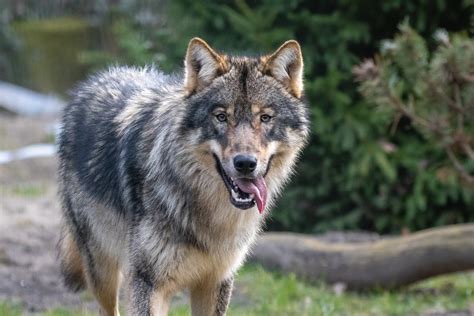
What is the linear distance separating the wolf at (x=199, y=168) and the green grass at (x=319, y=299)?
1.48 metres

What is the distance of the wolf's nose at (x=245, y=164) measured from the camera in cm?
504

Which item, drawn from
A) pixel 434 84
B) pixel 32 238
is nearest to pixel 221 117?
pixel 434 84

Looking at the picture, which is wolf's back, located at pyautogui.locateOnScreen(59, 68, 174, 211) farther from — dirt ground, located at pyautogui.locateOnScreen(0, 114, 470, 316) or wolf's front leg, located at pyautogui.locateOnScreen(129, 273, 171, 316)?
dirt ground, located at pyautogui.locateOnScreen(0, 114, 470, 316)

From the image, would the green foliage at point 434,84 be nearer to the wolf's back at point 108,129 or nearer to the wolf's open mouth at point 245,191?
the wolf's back at point 108,129

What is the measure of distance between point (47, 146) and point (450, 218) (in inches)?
219

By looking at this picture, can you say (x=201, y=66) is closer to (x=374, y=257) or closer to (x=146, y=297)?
(x=146, y=297)

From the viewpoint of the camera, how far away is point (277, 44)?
1028 cm

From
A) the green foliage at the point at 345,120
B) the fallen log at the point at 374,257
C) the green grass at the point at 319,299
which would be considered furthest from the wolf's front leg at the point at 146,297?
the green foliage at the point at 345,120

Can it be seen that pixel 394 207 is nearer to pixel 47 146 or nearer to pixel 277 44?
pixel 277 44

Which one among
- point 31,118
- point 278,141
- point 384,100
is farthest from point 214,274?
point 31,118

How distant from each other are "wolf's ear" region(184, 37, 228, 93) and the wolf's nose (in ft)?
1.96

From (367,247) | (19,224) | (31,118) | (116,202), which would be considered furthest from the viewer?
(31,118)

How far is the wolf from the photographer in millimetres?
5258

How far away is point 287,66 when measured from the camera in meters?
5.53
